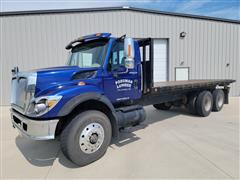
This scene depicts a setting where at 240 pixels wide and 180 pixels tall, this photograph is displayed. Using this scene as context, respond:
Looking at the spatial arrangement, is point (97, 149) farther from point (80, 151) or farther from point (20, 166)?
point (20, 166)

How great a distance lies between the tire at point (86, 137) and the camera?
266 centimetres

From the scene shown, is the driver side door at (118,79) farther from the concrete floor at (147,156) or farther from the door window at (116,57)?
the concrete floor at (147,156)

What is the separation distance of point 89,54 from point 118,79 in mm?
830

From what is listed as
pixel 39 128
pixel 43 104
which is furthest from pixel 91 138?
pixel 43 104

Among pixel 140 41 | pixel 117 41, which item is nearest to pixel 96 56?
pixel 117 41

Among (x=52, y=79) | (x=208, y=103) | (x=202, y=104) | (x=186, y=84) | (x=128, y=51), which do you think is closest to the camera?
(x=52, y=79)

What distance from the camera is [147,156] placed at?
3.07 metres

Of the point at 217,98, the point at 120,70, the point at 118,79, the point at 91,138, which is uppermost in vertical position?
the point at 120,70

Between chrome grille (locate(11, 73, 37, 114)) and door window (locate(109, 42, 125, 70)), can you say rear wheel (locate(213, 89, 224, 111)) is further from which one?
chrome grille (locate(11, 73, 37, 114))

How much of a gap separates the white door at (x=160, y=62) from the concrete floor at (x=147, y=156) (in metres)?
5.52

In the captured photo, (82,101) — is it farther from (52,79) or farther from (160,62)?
(160,62)

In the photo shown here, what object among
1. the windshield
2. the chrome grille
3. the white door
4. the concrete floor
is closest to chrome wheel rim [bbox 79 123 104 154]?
the concrete floor

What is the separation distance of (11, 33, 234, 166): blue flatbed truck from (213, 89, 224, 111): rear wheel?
12.0 ft

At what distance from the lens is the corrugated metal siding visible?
8.62 meters
